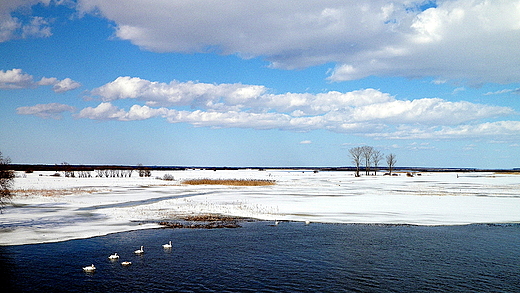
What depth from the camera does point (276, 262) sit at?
50.8 ft

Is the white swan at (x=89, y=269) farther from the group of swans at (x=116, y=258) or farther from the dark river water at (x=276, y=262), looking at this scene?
the dark river water at (x=276, y=262)

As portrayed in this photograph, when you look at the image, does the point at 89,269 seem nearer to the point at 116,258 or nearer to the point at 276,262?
the point at 116,258

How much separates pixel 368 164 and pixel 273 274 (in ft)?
416

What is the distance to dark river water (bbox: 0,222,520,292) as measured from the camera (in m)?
12.7

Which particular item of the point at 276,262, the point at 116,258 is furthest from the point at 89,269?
the point at 276,262

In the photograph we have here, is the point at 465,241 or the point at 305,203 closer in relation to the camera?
the point at 465,241

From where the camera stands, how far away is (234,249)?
17.6m

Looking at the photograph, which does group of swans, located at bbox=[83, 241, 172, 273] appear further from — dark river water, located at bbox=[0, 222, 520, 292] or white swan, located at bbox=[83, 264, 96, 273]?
dark river water, located at bbox=[0, 222, 520, 292]

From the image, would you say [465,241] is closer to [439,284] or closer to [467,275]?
[467,275]

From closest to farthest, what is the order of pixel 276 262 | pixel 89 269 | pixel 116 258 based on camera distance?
1. pixel 89 269
2. pixel 276 262
3. pixel 116 258

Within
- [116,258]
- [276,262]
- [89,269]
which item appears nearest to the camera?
[89,269]

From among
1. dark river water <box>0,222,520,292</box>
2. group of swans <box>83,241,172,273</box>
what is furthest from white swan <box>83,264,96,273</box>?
dark river water <box>0,222,520,292</box>

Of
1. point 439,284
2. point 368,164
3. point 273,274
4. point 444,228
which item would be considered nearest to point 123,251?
point 273,274

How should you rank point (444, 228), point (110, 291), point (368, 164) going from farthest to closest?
point (368, 164)
point (444, 228)
point (110, 291)
